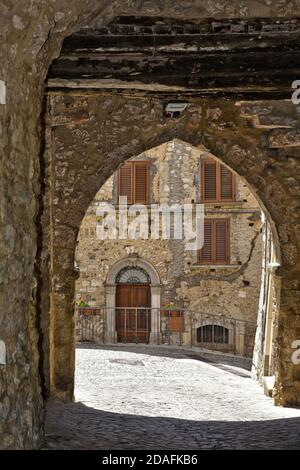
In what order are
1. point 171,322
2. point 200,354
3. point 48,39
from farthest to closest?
1. point 171,322
2. point 200,354
3. point 48,39

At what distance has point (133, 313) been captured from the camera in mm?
18359

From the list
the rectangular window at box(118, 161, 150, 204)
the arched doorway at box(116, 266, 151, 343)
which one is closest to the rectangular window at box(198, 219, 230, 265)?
the arched doorway at box(116, 266, 151, 343)

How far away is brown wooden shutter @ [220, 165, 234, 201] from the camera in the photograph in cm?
1836

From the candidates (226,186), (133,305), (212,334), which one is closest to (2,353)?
(212,334)

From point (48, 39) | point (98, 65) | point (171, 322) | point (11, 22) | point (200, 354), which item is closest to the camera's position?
point (11, 22)

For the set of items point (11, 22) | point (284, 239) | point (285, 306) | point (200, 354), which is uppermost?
point (11, 22)

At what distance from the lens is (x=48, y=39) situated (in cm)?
330

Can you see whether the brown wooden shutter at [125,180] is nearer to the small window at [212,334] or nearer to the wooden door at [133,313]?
the wooden door at [133,313]

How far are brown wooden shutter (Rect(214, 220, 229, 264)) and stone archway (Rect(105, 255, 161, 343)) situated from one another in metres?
2.00

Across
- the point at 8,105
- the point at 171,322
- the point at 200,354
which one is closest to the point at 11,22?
the point at 8,105

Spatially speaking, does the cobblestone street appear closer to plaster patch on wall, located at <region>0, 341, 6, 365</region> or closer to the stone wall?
the stone wall

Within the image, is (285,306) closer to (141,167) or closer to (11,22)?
(11,22)

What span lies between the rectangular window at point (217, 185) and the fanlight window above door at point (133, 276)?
9.66 ft

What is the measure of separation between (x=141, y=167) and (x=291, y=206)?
435 inches
